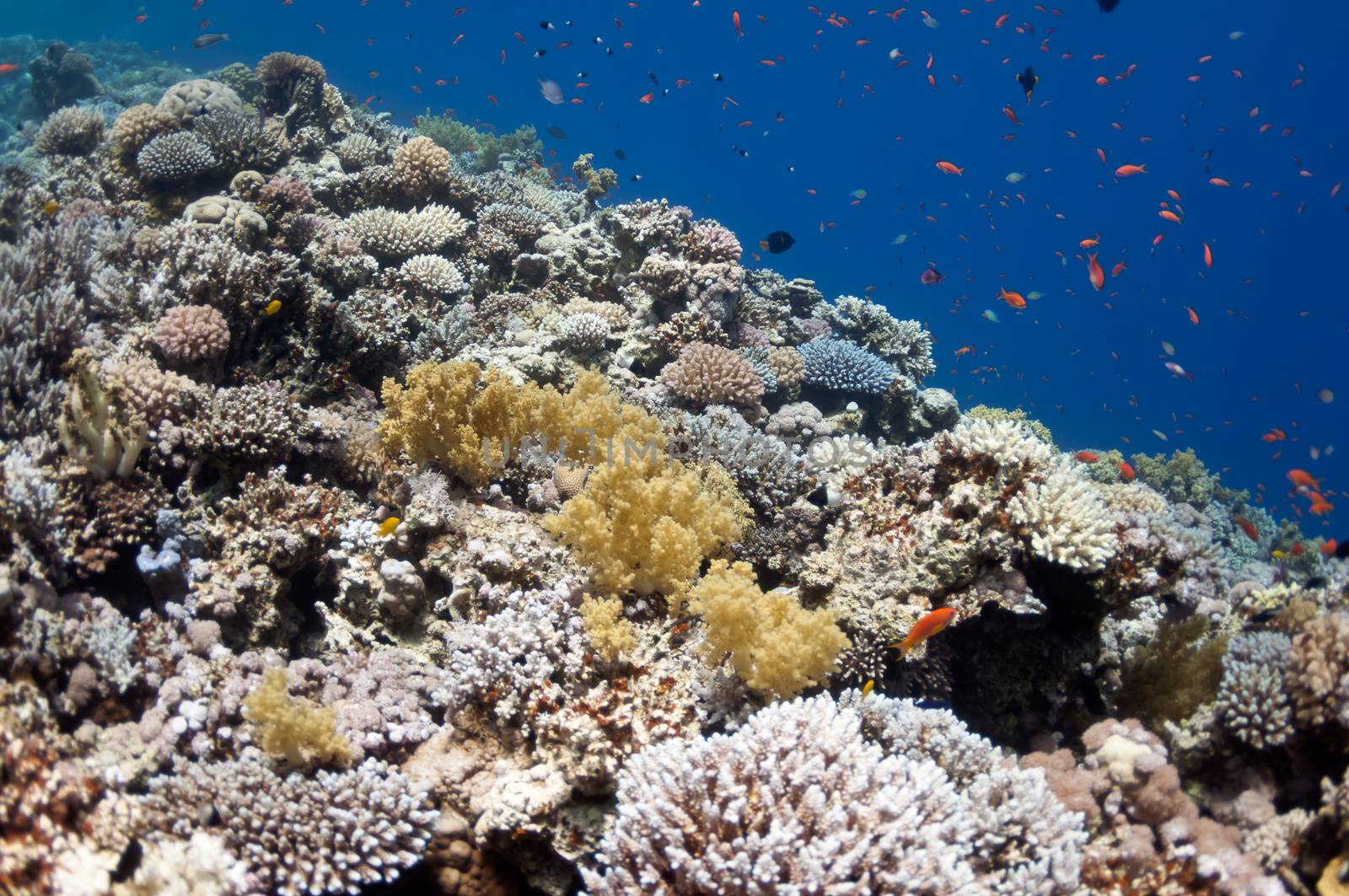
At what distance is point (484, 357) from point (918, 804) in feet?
21.7

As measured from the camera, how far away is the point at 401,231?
10.2 meters

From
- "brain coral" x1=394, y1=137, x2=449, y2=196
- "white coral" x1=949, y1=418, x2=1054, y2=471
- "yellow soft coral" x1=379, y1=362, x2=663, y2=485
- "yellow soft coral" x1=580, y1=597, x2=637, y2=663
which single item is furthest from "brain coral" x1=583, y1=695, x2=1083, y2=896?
"brain coral" x1=394, y1=137, x2=449, y2=196

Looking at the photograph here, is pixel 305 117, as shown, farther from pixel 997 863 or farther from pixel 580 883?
pixel 997 863

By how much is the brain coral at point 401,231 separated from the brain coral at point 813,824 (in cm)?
915

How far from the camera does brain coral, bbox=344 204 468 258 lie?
10.1 metres

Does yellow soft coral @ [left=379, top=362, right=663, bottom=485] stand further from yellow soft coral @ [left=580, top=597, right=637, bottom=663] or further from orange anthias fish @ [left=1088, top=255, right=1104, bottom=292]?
orange anthias fish @ [left=1088, top=255, right=1104, bottom=292]

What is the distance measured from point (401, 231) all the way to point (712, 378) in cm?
562

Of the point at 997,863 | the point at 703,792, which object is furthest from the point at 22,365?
the point at 997,863

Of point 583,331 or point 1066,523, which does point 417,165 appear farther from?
point 1066,523

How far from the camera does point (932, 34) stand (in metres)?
101

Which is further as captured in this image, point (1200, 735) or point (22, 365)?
point (22, 365)

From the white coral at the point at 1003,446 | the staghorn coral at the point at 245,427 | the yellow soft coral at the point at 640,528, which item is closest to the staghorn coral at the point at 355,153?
the staghorn coral at the point at 245,427

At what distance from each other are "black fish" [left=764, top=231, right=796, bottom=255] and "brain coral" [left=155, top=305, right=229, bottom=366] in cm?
817

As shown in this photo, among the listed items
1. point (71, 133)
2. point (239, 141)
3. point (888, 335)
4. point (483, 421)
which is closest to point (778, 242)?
point (888, 335)
